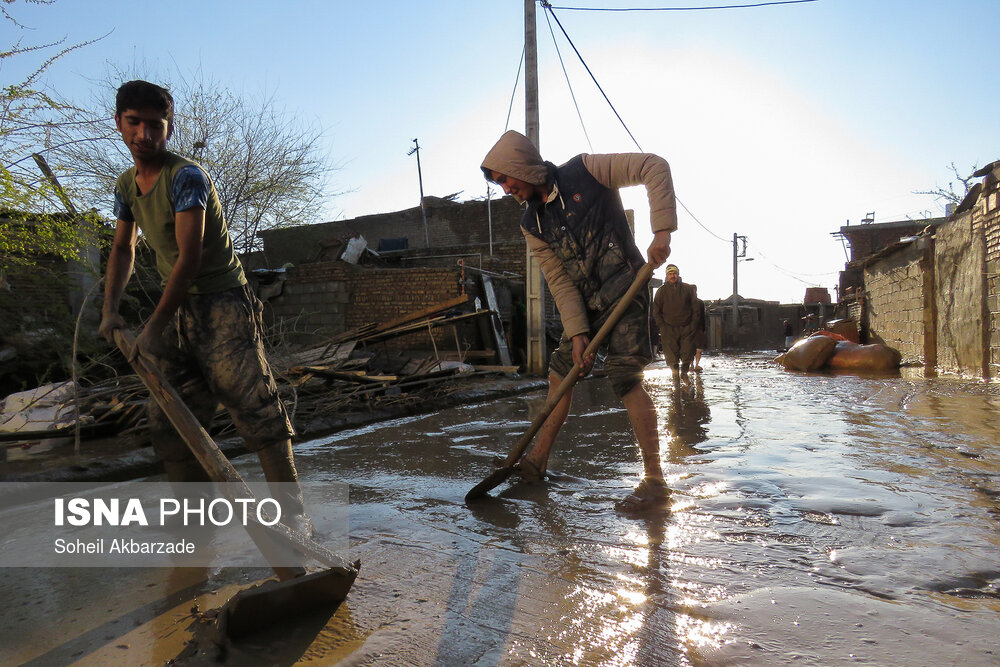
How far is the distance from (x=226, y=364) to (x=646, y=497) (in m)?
1.66

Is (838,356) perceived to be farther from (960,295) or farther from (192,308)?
(192,308)

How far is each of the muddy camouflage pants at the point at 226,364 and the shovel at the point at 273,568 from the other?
28cm

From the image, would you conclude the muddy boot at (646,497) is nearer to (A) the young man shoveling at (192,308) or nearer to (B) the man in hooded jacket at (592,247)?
(B) the man in hooded jacket at (592,247)

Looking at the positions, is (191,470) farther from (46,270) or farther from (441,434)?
(46,270)

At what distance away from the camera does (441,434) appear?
4.37 meters

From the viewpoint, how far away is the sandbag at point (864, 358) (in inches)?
383

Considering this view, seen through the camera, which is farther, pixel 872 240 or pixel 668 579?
pixel 872 240

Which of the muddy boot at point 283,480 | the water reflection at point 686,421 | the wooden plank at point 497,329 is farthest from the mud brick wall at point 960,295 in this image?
the muddy boot at point 283,480

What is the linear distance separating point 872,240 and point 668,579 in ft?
113

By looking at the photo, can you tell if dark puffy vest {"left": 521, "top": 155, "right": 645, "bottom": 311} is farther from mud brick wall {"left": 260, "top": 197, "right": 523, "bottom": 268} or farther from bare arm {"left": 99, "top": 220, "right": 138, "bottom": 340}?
mud brick wall {"left": 260, "top": 197, "right": 523, "bottom": 268}

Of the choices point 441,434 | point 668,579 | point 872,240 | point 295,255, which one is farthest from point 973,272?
point 872,240

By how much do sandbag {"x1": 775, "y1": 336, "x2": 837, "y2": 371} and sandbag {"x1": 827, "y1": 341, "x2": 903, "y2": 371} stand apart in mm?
139

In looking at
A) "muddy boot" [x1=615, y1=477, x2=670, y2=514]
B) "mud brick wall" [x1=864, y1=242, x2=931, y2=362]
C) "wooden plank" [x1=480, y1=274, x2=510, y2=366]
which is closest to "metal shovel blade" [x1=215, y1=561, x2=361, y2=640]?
"muddy boot" [x1=615, y1=477, x2=670, y2=514]

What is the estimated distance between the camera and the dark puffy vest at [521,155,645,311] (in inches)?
108
